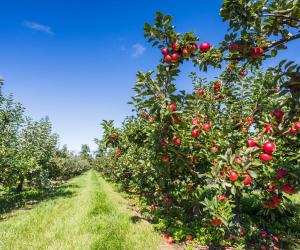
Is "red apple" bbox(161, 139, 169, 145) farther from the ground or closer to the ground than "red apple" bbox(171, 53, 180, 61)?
closer to the ground

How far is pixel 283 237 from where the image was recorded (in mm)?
6273

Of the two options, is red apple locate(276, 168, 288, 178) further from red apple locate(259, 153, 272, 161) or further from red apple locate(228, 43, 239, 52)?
red apple locate(228, 43, 239, 52)

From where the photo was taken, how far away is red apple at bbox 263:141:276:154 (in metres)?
2.90

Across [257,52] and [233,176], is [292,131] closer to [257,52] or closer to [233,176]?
[233,176]

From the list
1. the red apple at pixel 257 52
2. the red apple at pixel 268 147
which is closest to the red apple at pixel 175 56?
the red apple at pixel 257 52

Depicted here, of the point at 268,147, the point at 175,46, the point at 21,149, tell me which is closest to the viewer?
the point at 268,147

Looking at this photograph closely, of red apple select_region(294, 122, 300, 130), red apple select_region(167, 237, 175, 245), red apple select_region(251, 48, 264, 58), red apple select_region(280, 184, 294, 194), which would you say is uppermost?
red apple select_region(251, 48, 264, 58)

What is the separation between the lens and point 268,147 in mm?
2908

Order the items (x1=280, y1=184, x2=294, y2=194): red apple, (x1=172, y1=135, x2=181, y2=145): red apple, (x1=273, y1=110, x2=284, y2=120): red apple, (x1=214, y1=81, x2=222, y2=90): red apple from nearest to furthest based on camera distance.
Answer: (x1=273, y1=110, x2=284, y2=120): red apple < (x1=280, y1=184, x2=294, y2=194): red apple < (x1=172, y1=135, x2=181, y2=145): red apple < (x1=214, y1=81, x2=222, y2=90): red apple

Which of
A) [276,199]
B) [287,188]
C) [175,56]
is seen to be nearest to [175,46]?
[175,56]

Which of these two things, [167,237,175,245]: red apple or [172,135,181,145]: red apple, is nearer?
[172,135,181,145]: red apple

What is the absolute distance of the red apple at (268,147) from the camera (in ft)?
9.50

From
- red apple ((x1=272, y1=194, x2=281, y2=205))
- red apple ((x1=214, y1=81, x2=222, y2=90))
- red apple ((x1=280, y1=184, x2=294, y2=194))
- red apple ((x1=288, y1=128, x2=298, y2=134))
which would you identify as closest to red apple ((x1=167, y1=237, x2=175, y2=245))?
red apple ((x1=272, y1=194, x2=281, y2=205))

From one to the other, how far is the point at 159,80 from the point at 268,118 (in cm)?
185
